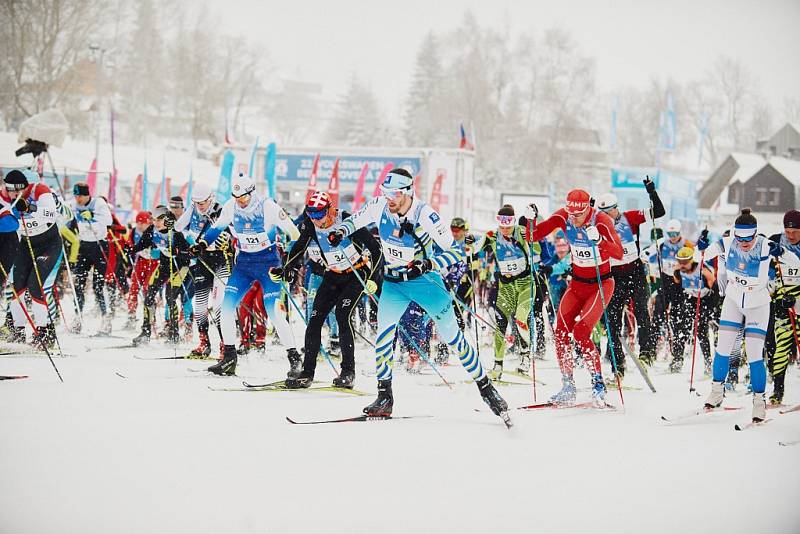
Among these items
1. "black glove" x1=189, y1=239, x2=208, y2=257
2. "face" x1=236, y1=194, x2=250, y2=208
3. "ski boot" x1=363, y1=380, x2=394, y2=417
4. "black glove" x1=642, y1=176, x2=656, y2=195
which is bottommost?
"ski boot" x1=363, y1=380, x2=394, y2=417

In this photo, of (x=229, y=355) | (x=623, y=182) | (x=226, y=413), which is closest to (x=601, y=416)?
(x=226, y=413)

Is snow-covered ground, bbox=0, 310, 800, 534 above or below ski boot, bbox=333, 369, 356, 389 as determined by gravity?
above

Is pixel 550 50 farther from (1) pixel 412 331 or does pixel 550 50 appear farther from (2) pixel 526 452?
(2) pixel 526 452

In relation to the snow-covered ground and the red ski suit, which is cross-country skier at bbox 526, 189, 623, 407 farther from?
the snow-covered ground

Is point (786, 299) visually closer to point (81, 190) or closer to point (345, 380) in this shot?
point (345, 380)

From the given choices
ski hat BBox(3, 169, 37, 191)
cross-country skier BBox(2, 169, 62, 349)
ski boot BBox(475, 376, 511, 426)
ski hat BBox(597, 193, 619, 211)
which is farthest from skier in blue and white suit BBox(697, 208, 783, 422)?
ski hat BBox(3, 169, 37, 191)

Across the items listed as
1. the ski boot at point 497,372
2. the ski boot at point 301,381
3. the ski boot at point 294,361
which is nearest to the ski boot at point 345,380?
the ski boot at point 301,381

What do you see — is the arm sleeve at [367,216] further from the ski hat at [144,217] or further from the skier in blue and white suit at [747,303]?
the ski hat at [144,217]

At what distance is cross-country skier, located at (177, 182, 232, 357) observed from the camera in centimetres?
848

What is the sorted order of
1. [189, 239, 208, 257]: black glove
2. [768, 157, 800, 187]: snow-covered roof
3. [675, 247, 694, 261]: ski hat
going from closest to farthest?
[189, 239, 208, 257]: black glove < [675, 247, 694, 261]: ski hat < [768, 157, 800, 187]: snow-covered roof

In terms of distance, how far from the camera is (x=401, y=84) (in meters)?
56.9

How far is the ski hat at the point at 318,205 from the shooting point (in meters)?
6.63

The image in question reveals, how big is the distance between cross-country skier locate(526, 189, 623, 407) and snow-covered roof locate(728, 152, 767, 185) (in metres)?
47.0

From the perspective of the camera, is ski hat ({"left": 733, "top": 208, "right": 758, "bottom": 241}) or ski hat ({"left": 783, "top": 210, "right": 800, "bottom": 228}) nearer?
ski hat ({"left": 733, "top": 208, "right": 758, "bottom": 241})
